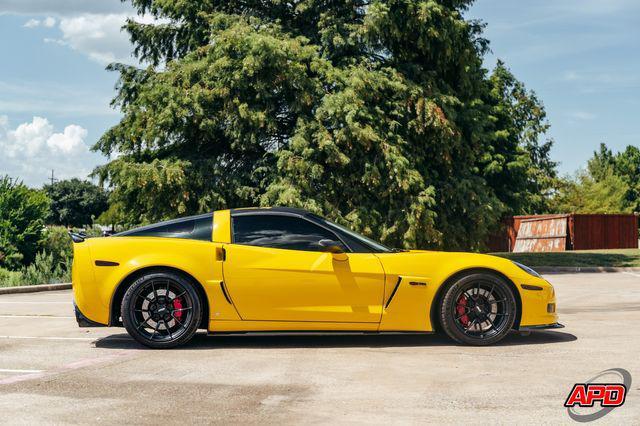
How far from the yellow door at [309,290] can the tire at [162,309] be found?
17.5 inches

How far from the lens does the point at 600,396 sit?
5363mm

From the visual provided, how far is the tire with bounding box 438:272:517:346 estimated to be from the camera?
7629 millimetres

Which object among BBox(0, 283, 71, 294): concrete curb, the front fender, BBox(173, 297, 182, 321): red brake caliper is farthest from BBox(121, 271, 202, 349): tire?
BBox(0, 283, 71, 294): concrete curb

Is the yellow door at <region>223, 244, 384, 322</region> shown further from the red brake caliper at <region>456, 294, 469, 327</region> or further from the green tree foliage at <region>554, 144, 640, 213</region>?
the green tree foliage at <region>554, 144, 640, 213</region>

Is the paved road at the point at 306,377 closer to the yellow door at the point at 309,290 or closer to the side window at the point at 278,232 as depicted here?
the yellow door at the point at 309,290

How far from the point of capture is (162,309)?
7.65 m

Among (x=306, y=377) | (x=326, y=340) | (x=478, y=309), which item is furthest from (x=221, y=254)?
(x=478, y=309)

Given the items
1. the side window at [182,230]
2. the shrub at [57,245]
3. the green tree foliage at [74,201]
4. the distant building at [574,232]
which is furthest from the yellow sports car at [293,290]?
the green tree foliage at [74,201]

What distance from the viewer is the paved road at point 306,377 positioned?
4953 millimetres

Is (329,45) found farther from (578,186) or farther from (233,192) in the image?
(578,186)

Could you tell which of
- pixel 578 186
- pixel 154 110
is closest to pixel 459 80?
pixel 154 110

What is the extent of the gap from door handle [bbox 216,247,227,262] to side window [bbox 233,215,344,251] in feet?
0.57

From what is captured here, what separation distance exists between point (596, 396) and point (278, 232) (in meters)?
3.63

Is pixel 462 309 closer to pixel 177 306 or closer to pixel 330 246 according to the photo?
pixel 330 246
